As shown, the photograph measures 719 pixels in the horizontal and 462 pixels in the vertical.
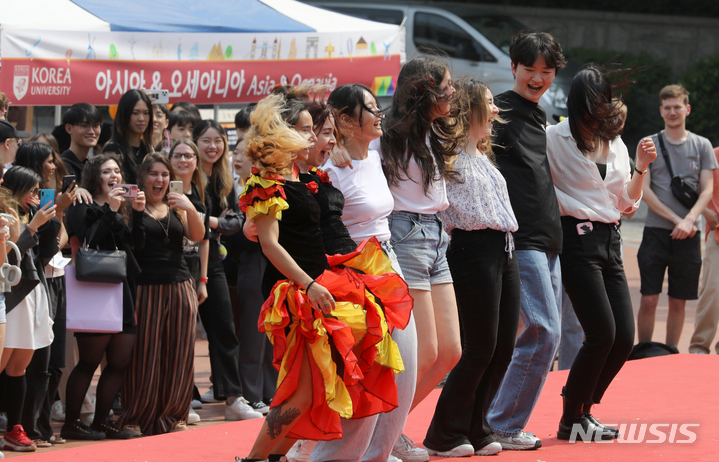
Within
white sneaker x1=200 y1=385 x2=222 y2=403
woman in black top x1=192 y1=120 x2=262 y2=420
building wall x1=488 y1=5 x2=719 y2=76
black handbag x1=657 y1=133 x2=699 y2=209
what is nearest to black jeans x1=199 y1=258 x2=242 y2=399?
woman in black top x1=192 y1=120 x2=262 y2=420

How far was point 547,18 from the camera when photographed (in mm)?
22031

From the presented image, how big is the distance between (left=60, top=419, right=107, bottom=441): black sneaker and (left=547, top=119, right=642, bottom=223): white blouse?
9.78 ft

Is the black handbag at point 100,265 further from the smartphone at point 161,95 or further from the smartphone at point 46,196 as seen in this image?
the smartphone at point 161,95

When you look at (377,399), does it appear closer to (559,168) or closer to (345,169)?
(345,169)

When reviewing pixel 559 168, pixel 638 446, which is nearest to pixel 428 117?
pixel 559 168

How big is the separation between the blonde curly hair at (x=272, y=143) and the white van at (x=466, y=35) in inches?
426

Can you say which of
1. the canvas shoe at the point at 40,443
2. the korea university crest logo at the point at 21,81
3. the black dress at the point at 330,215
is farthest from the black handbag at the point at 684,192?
the korea university crest logo at the point at 21,81

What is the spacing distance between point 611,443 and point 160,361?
2.74 m

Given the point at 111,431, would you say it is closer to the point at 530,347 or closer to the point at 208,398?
the point at 208,398

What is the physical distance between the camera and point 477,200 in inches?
150

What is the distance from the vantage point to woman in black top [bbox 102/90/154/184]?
613 centimetres

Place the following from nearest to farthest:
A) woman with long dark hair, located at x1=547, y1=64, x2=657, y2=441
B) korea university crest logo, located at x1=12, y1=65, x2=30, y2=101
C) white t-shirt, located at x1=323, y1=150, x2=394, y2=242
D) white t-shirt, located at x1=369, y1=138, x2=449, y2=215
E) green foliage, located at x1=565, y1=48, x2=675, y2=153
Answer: white t-shirt, located at x1=323, y1=150, x2=394, y2=242 < white t-shirt, located at x1=369, y1=138, x2=449, y2=215 < woman with long dark hair, located at x1=547, y1=64, x2=657, y2=441 < korea university crest logo, located at x1=12, y1=65, x2=30, y2=101 < green foliage, located at x1=565, y1=48, x2=675, y2=153

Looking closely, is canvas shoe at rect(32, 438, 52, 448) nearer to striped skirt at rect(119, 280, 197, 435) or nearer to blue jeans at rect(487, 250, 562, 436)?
striped skirt at rect(119, 280, 197, 435)

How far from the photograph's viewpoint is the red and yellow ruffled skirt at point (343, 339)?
3.12 metres
